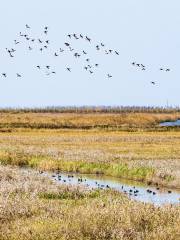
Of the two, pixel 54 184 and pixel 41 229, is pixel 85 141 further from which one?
pixel 41 229

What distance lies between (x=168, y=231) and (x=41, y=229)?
3.04 meters

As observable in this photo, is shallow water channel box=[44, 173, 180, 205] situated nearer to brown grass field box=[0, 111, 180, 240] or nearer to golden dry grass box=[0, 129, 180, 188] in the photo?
brown grass field box=[0, 111, 180, 240]

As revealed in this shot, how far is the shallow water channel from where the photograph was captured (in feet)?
84.9

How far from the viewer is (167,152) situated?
171 ft

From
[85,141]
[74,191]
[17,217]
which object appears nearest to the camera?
[17,217]

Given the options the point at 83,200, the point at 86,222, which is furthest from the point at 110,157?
the point at 86,222

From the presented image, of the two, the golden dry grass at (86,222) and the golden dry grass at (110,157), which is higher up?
the golden dry grass at (86,222)

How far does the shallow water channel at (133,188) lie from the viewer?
84.9 ft

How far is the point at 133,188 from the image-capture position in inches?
1216

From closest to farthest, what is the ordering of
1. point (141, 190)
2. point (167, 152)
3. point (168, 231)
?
point (168, 231)
point (141, 190)
point (167, 152)

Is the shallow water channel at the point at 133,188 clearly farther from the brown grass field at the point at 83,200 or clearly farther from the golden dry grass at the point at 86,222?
the golden dry grass at the point at 86,222

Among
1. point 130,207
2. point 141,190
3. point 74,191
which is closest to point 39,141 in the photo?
point 141,190

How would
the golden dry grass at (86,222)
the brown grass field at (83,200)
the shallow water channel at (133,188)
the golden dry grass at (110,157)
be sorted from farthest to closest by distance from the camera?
the golden dry grass at (110,157) → the shallow water channel at (133,188) → the brown grass field at (83,200) → the golden dry grass at (86,222)

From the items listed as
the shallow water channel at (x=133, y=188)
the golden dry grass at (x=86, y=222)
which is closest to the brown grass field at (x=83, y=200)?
the golden dry grass at (x=86, y=222)
